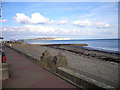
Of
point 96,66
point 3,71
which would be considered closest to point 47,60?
point 3,71

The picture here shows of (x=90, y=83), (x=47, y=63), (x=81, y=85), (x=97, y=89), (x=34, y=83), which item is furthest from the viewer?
(x=47, y=63)

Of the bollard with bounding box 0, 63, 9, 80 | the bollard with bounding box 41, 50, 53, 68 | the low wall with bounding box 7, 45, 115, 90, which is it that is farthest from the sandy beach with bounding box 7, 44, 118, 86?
the bollard with bounding box 0, 63, 9, 80

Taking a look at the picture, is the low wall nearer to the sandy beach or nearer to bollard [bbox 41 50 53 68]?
the sandy beach

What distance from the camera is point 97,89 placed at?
3773 mm

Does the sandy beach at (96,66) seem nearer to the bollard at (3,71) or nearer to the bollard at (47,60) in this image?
the bollard at (47,60)

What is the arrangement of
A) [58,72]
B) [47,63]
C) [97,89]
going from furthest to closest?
[47,63]
[58,72]
[97,89]

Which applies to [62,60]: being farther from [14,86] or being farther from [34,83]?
[14,86]

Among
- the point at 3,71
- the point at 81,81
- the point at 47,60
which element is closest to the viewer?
the point at 81,81

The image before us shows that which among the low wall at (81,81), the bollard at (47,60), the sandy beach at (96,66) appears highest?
the bollard at (47,60)

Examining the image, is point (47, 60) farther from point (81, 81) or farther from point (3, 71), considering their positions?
point (81, 81)

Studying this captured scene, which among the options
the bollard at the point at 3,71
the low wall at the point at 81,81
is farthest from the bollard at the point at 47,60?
the bollard at the point at 3,71

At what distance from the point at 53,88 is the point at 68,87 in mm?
518

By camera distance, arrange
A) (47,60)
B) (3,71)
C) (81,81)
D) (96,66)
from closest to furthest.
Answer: (81,81), (3,71), (47,60), (96,66)

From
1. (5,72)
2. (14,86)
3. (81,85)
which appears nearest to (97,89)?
(81,85)
